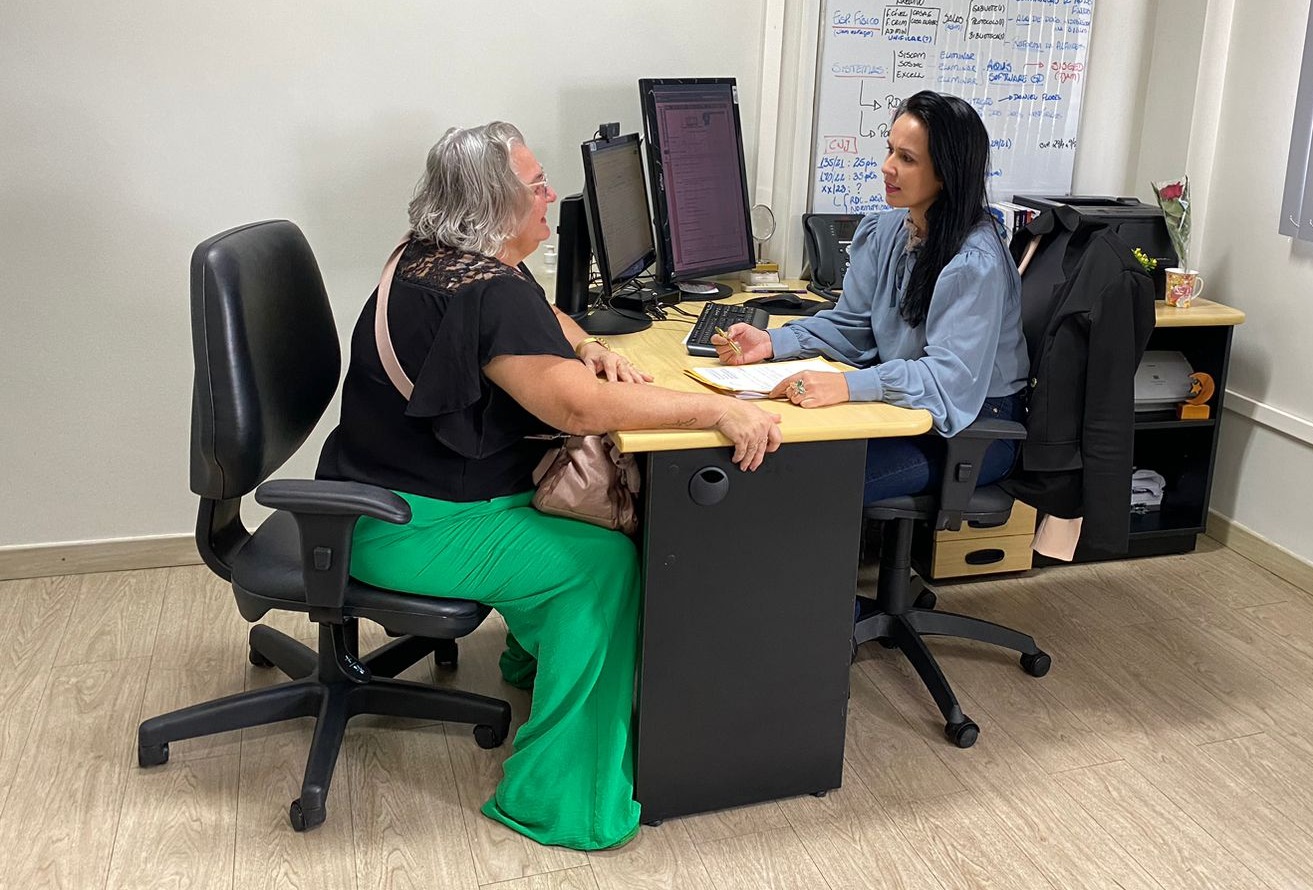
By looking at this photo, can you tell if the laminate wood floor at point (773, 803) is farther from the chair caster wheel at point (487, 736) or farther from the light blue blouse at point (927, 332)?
the light blue blouse at point (927, 332)

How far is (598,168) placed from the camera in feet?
8.80

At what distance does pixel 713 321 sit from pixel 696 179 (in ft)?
1.62

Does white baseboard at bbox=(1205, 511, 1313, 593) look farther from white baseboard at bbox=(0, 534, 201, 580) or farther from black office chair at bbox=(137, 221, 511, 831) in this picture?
white baseboard at bbox=(0, 534, 201, 580)

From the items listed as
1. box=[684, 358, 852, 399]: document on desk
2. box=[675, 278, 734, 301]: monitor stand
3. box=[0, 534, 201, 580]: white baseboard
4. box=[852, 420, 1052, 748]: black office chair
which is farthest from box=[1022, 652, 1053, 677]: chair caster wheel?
box=[0, 534, 201, 580]: white baseboard

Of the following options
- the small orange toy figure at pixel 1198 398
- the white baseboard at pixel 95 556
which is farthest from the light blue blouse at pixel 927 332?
the white baseboard at pixel 95 556

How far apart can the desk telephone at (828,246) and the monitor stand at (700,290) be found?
25 centimetres

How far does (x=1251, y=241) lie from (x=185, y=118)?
282 centimetres

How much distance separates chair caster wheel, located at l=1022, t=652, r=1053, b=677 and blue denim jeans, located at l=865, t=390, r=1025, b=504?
0.55m

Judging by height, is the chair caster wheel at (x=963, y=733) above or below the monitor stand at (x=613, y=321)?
below

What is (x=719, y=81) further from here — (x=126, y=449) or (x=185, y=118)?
(x=126, y=449)

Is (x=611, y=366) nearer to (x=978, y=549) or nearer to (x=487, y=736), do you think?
(x=487, y=736)

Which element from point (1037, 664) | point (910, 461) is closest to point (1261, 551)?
point (1037, 664)

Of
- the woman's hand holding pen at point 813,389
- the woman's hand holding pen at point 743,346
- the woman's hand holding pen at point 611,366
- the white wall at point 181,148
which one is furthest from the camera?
the white wall at point 181,148

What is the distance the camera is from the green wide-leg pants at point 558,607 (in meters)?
2.11
